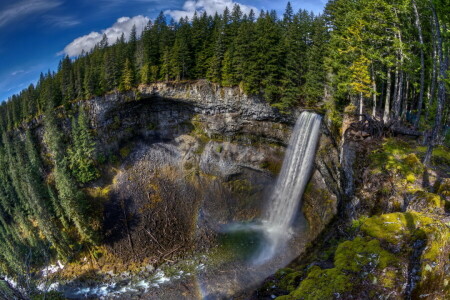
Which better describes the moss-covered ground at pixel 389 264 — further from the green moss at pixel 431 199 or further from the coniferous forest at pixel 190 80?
the coniferous forest at pixel 190 80

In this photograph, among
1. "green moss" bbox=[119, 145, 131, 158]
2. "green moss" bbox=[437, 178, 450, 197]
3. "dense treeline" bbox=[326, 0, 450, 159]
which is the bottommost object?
"green moss" bbox=[437, 178, 450, 197]

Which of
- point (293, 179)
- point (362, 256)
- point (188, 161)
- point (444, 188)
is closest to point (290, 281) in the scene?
point (362, 256)

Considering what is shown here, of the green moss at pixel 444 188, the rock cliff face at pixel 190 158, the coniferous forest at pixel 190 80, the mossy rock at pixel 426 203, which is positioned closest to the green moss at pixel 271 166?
the rock cliff face at pixel 190 158

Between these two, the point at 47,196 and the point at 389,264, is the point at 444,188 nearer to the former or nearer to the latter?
the point at 389,264

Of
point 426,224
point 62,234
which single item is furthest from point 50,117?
point 426,224

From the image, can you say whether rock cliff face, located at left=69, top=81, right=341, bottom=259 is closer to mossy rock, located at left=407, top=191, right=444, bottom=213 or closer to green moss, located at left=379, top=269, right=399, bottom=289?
mossy rock, located at left=407, top=191, right=444, bottom=213

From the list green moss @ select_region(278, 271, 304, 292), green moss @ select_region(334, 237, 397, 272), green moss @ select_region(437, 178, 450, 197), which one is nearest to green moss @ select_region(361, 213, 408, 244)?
green moss @ select_region(334, 237, 397, 272)

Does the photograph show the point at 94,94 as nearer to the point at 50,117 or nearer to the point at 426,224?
the point at 50,117
